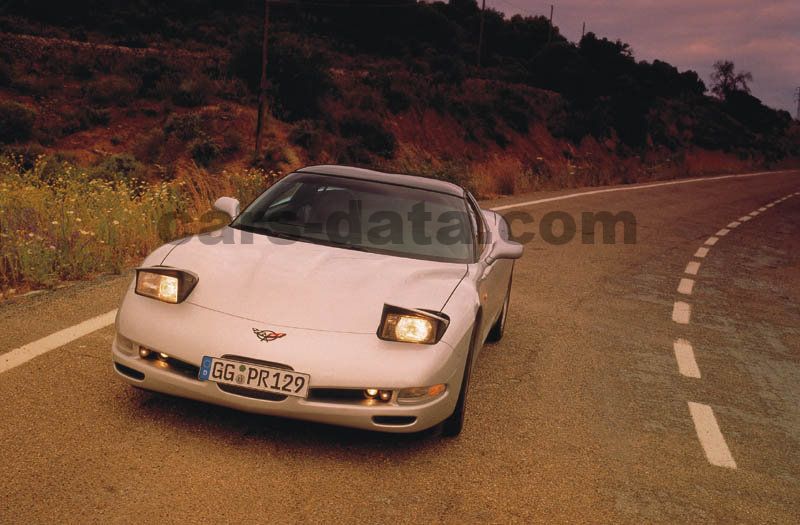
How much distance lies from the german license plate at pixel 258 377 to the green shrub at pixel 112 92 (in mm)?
30137

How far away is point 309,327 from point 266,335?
0.21m

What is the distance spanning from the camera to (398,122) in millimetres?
37719

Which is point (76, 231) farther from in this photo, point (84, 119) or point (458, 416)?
point (84, 119)

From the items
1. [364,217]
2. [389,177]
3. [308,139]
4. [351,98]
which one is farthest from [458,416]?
[351,98]

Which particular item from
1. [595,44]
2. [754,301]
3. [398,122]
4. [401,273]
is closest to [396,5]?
[595,44]

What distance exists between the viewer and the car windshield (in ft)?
16.9

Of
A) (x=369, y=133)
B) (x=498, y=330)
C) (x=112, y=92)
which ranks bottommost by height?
(x=498, y=330)

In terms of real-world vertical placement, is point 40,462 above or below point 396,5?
below

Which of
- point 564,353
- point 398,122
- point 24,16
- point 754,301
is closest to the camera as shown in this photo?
point 564,353

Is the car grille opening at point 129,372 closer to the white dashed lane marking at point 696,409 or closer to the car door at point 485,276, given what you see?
the car door at point 485,276

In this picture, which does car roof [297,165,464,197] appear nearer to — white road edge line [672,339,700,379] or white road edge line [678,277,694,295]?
white road edge line [672,339,700,379]

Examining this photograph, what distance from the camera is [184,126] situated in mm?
27500

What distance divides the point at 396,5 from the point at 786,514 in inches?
2306

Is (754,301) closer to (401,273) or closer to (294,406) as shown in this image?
(401,273)
